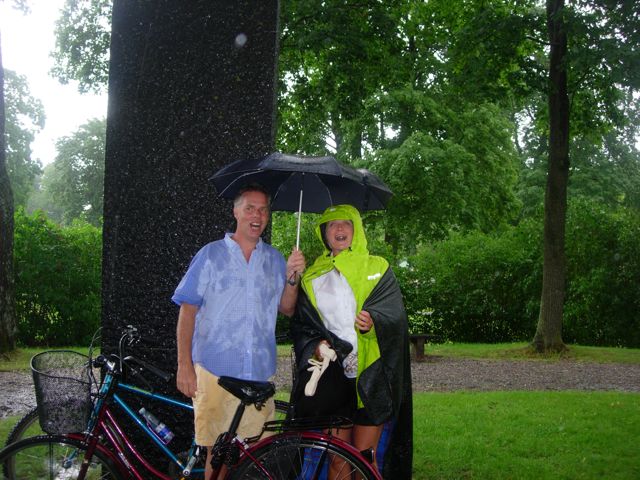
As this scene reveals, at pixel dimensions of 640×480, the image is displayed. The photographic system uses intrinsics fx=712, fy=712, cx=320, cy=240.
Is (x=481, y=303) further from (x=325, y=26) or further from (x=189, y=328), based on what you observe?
(x=189, y=328)

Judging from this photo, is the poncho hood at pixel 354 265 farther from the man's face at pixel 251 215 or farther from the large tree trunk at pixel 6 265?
the large tree trunk at pixel 6 265

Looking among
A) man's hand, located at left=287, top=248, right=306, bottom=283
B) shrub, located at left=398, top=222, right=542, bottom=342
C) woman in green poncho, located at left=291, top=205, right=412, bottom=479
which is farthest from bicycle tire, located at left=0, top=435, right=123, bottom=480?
shrub, located at left=398, top=222, right=542, bottom=342

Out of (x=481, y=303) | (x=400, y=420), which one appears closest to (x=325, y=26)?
(x=481, y=303)

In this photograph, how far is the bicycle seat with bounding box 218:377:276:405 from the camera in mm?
3262

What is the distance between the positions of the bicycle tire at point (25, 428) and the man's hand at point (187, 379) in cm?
125

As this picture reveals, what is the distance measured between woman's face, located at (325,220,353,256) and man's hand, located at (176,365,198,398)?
3.21 ft

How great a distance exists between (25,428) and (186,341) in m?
1.51

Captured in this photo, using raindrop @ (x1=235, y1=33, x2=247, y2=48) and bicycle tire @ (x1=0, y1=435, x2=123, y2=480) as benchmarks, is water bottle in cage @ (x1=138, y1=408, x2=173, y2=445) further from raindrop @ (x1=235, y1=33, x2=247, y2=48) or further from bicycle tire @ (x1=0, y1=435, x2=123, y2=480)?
raindrop @ (x1=235, y1=33, x2=247, y2=48)

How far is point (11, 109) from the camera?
135ft

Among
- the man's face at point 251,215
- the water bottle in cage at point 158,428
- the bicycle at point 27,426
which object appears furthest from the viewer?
the bicycle at point 27,426

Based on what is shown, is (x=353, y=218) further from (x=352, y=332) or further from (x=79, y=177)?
(x=79, y=177)

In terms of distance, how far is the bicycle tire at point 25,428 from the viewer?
13.9 feet

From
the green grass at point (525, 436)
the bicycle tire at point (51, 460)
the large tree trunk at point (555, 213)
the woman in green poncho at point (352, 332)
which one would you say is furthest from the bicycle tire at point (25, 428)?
the large tree trunk at point (555, 213)

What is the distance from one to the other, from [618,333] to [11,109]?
36.3 m
